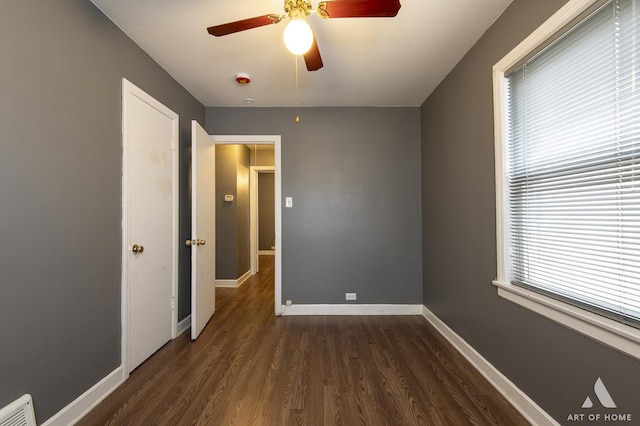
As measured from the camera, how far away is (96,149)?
5.39 feet

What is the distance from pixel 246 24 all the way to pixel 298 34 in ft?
1.03

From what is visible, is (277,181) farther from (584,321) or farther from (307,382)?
(584,321)

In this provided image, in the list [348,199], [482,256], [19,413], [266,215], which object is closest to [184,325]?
[19,413]

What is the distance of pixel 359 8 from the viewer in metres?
1.27

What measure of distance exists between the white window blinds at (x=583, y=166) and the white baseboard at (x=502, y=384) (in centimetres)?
65

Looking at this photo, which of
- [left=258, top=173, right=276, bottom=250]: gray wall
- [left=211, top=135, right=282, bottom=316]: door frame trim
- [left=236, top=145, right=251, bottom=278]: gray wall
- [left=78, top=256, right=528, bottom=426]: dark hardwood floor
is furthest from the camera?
[left=258, top=173, right=276, bottom=250]: gray wall

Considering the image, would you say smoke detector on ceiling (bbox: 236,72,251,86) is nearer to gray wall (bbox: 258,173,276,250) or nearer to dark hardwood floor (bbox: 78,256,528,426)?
dark hardwood floor (bbox: 78,256,528,426)

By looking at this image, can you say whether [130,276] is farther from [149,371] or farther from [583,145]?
[583,145]

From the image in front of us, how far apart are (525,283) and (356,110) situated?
244cm

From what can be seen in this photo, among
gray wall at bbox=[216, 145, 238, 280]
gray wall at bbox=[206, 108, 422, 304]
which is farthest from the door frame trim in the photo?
gray wall at bbox=[216, 145, 238, 280]

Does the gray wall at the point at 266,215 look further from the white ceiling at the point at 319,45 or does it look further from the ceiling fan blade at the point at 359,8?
the ceiling fan blade at the point at 359,8

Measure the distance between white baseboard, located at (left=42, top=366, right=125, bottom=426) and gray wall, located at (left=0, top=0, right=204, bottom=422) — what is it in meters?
0.04

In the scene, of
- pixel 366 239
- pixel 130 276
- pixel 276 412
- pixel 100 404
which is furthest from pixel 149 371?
pixel 366 239

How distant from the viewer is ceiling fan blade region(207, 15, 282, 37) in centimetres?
135
